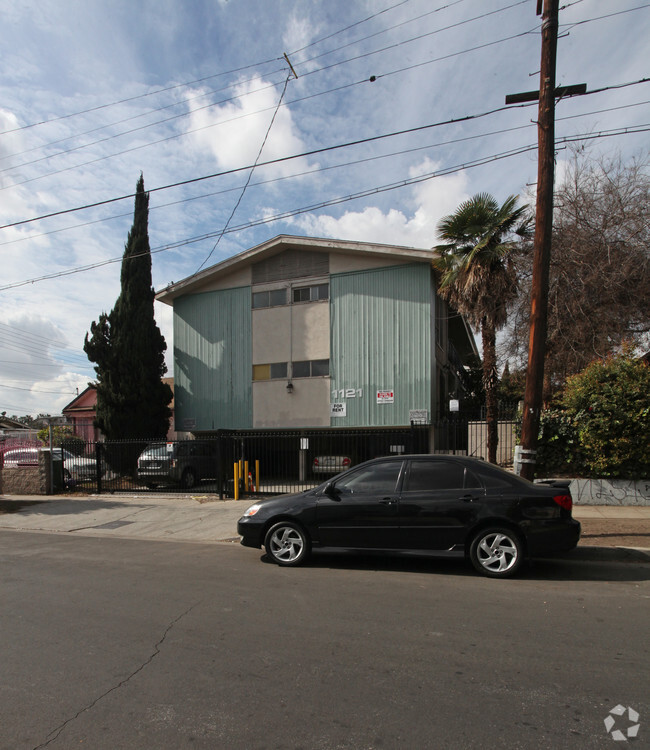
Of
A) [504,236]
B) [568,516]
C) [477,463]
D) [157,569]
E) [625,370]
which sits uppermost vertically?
[504,236]

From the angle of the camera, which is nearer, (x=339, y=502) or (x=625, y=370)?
(x=339, y=502)

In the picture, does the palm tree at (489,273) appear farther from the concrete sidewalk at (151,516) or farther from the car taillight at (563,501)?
the car taillight at (563,501)

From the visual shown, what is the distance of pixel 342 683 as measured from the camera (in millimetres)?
3568

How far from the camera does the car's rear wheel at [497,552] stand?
6199mm

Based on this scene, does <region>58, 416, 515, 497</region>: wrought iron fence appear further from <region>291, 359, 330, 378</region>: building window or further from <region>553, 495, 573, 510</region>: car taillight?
<region>553, 495, 573, 510</region>: car taillight

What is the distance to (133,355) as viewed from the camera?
20.2 m

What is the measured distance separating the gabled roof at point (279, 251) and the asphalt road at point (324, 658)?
43.2ft

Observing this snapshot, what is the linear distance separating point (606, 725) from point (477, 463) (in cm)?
385

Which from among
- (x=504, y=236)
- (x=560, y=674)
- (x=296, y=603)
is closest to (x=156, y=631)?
(x=296, y=603)

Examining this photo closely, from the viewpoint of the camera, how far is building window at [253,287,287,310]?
800 inches

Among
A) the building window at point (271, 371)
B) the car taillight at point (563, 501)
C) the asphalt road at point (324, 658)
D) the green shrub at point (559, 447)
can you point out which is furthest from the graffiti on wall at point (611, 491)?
the building window at point (271, 371)

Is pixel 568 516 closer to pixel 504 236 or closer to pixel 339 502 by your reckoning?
pixel 339 502

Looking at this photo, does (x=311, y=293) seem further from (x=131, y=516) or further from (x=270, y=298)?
(x=131, y=516)

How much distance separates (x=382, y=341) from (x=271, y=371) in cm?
455
